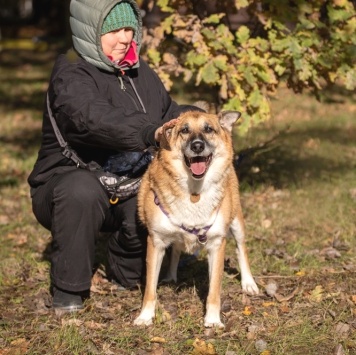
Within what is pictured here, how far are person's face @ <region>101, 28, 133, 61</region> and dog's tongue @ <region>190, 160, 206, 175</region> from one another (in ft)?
3.34

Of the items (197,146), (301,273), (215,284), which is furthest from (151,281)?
(301,273)

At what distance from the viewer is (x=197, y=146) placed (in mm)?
3951

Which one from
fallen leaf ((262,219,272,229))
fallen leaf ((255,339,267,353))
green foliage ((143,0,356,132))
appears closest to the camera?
fallen leaf ((255,339,267,353))

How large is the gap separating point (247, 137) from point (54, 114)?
463 cm

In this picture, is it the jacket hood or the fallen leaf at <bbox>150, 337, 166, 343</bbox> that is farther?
the jacket hood

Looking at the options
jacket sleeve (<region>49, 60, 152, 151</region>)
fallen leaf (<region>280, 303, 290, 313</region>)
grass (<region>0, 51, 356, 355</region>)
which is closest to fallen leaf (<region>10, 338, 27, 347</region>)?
grass (<region>0, 51, 356, 355</region>)

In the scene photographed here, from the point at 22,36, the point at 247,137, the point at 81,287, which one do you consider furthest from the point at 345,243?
the point at 22,36

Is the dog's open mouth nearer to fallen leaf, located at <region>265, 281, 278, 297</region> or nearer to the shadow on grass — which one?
fallen leaf, located at <region>265, 281, 278, 297</region>

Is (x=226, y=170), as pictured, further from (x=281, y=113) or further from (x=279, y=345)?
(x=281, y=113)

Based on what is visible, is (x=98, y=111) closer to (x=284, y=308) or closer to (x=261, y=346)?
(x=261, y=346)

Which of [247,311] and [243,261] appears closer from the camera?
[247,311]

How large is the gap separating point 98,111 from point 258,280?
6.10ft

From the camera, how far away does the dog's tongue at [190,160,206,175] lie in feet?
13.4

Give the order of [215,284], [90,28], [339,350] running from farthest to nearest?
[90,28], [215,284], [339,350]
